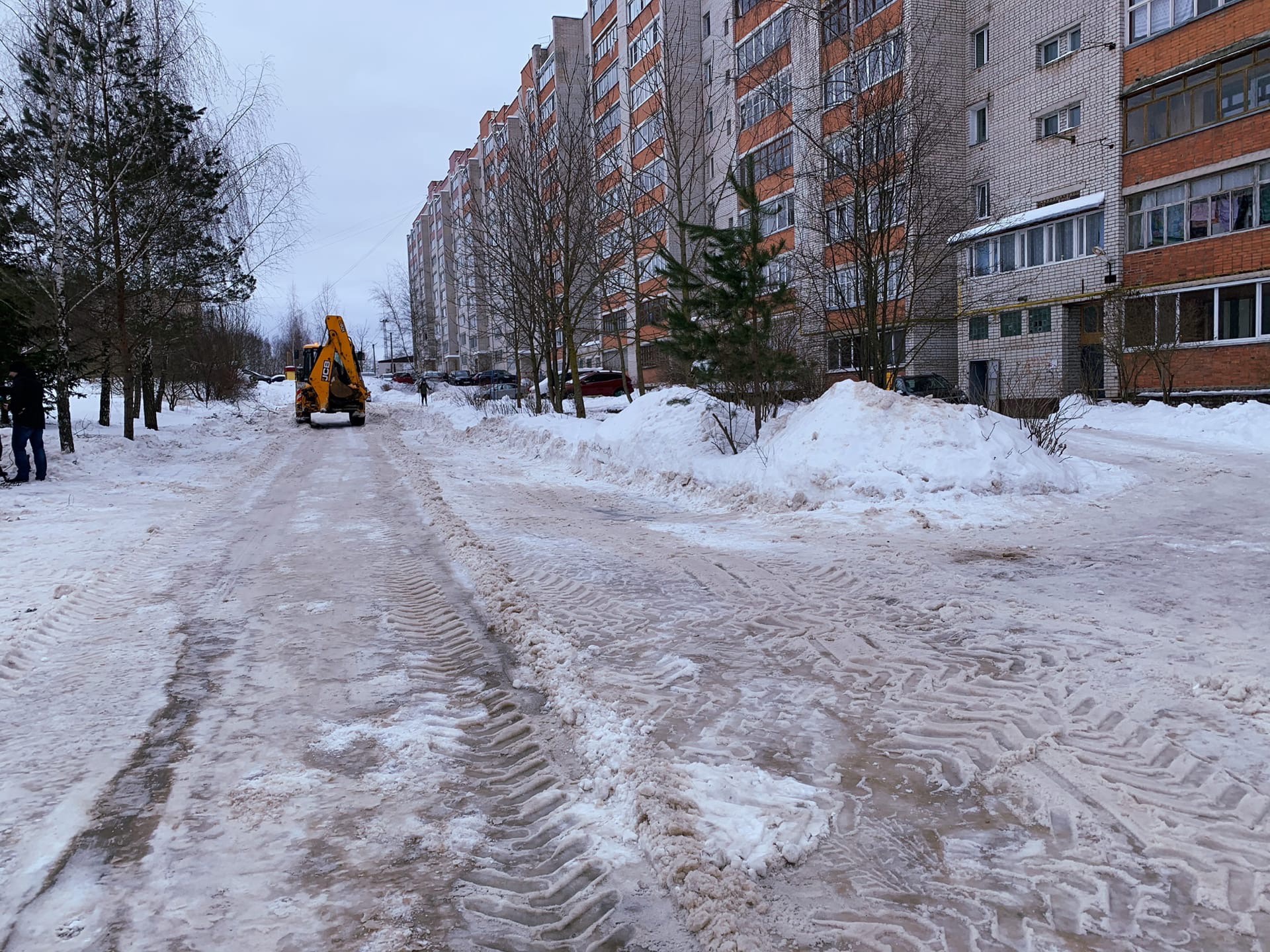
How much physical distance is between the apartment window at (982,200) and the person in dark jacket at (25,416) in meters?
30.2

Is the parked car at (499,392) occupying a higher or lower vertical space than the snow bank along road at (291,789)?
higher

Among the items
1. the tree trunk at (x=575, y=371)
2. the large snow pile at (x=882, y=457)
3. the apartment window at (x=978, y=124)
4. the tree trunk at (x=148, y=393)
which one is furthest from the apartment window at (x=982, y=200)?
the tree trunk at (x=148, y=393)

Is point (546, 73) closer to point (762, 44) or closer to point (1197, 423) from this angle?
point (762, 44)

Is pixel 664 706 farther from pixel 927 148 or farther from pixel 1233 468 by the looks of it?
pixel 927 148

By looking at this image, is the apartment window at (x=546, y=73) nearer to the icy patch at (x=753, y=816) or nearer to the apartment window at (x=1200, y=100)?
the apartment window at (x=1200, y=100)

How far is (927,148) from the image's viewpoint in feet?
53.2

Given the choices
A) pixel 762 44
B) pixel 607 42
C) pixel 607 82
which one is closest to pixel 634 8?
pixel 607 42

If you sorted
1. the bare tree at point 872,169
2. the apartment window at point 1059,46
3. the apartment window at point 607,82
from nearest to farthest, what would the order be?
the bare tree at point 872,169
the apartment window at point 1059,46
the apartment window at point 607,82

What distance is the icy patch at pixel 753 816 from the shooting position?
2914mm

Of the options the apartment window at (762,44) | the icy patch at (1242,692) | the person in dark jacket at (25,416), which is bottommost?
the icy patch at (1242,692)

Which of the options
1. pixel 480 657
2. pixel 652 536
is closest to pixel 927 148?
pixel 652 536

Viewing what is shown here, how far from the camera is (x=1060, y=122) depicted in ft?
94.5

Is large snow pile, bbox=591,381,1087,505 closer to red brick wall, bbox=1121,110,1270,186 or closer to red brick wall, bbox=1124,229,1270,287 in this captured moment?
red brick wall, bbox=1124,229,1270,287

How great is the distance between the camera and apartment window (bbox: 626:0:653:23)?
4747cm
